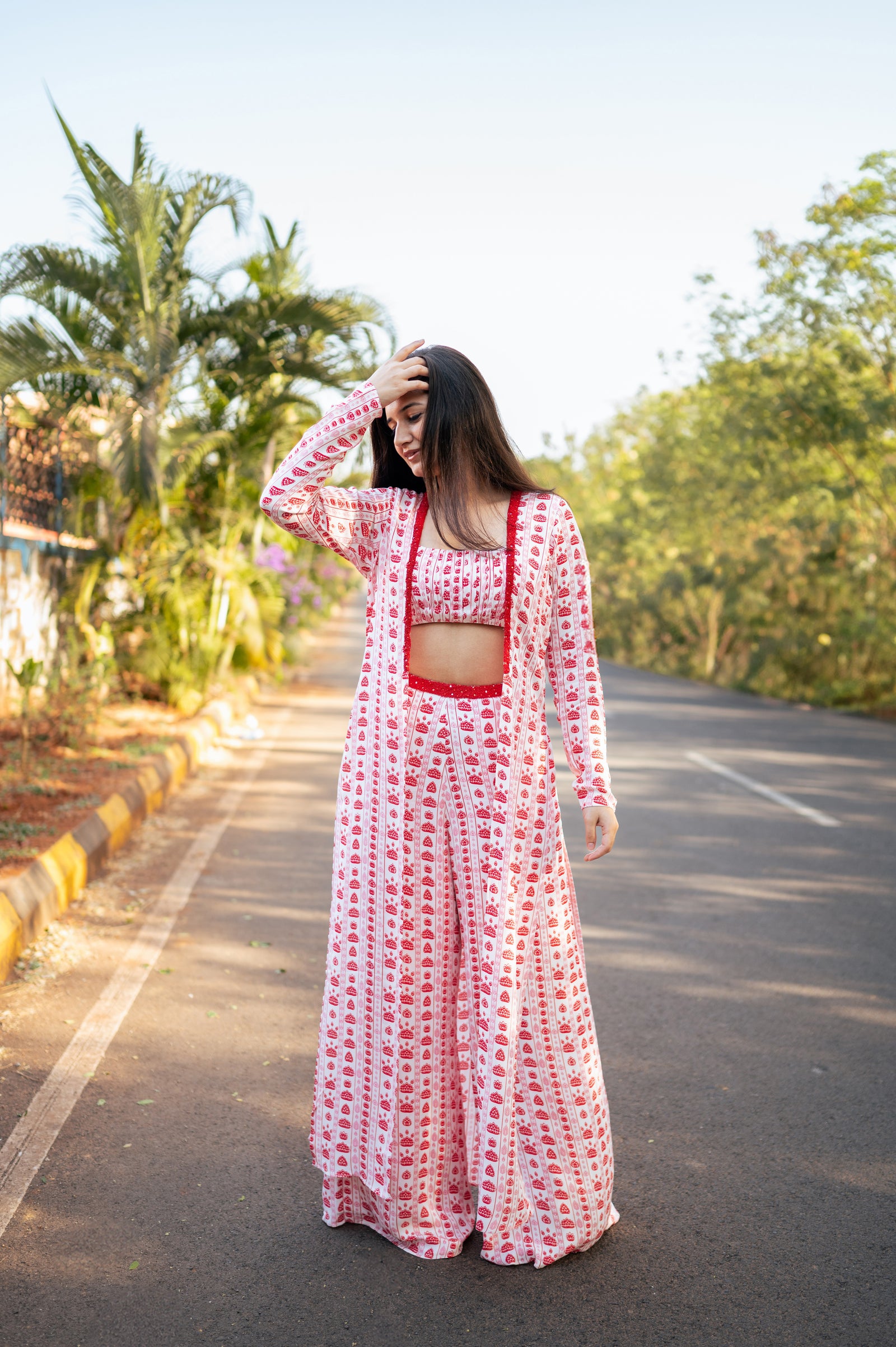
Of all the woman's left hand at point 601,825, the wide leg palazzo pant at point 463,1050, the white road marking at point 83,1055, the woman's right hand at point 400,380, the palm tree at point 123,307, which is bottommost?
the white road marking at point 83,1055

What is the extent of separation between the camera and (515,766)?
8.72 feet

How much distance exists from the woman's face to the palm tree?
784 cm

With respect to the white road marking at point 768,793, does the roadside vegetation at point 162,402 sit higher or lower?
higher

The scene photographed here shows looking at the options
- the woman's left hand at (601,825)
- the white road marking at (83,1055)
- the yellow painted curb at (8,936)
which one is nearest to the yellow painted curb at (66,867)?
the white road marking at (83,1055)

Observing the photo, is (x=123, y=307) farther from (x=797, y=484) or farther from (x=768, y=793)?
(x=797, y=484)

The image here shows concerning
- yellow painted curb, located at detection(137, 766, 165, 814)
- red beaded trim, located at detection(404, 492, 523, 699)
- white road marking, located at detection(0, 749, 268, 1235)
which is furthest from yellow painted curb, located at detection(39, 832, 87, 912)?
red beaded trim, located at detection(404, 492, 523, 699)

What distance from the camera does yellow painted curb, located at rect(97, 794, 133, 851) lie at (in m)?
6.31

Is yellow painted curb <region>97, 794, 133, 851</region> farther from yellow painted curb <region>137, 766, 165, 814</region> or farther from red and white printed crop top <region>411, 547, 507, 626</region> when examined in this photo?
red and white printed crop top <region>411, 547, 507, 626</region>

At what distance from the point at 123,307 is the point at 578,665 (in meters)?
9.00

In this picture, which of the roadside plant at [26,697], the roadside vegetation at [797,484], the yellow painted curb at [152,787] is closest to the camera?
the roadside plant at [26,697]

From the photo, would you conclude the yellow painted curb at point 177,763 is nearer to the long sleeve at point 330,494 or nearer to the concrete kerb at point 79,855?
the concrete kerb at point 79,855

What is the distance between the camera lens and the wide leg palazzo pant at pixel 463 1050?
8.80 ft

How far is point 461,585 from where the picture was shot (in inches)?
104

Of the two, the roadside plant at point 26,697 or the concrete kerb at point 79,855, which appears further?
the roadside plant at point 26,697
